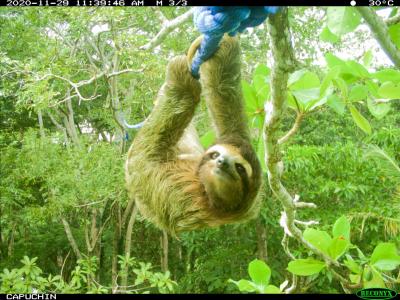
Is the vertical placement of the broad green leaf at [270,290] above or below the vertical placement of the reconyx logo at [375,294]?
below

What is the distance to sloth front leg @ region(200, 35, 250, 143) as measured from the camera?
1.90 metres

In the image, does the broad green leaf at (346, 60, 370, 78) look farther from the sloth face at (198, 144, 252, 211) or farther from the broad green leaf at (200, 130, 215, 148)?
the broad green leaf at (200, 130, 215, 148)

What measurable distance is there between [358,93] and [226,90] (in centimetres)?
57

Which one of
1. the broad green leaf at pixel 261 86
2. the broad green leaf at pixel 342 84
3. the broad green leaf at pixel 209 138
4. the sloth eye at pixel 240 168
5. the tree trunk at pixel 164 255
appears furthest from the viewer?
the tree trunk at pixel 164 255

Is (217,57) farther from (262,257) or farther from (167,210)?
(262,257)

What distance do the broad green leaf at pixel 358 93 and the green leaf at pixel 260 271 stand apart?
2.66 feet

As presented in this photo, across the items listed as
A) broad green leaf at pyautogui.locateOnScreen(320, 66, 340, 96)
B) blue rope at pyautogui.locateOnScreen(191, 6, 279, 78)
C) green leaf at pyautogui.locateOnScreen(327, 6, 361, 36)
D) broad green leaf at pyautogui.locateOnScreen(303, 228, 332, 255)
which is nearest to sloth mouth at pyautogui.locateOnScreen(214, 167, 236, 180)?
broad green leaf at pyautogui.locateOnScreen(303, 228, 332, 255)

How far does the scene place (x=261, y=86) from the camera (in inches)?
71.2

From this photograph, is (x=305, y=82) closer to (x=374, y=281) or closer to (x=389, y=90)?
(x=389, y=90)

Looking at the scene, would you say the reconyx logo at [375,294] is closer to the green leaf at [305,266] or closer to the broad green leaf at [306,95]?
the green leaf at [305,266]

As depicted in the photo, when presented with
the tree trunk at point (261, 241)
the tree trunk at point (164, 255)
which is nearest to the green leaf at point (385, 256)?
the tree trunk at point (261, 241)

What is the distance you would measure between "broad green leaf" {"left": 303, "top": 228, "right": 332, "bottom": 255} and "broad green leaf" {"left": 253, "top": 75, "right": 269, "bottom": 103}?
585mm

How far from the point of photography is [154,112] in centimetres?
204

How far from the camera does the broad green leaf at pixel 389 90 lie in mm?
1487
